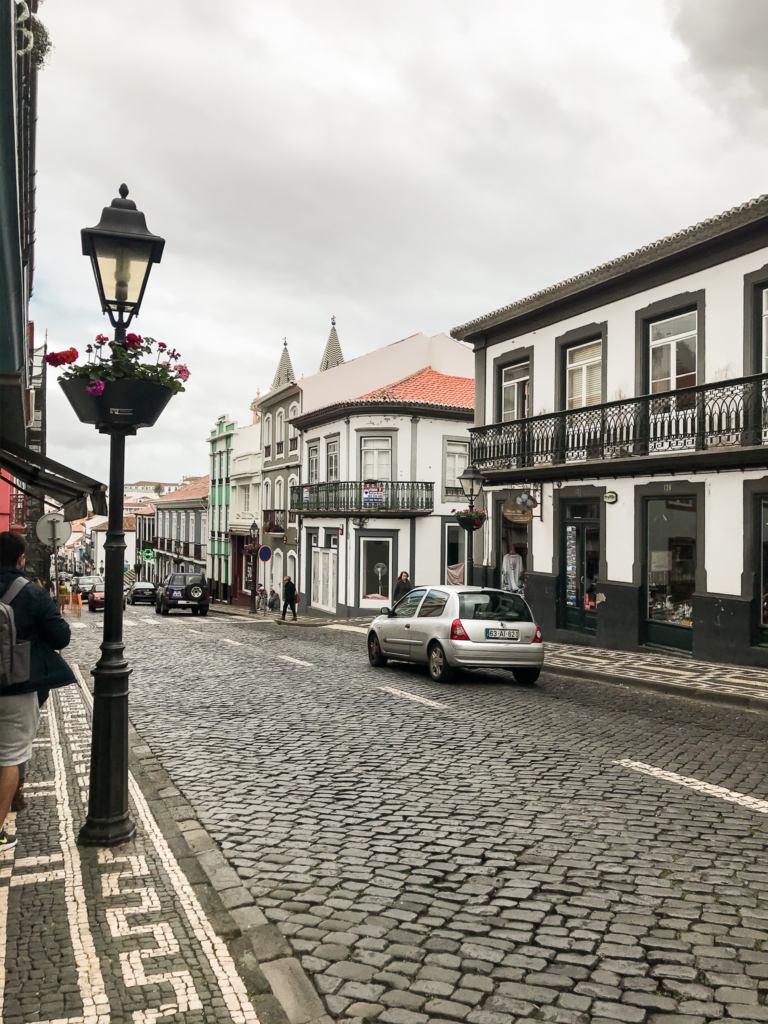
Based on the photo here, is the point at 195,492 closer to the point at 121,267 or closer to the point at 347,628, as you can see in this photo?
the point at 347,628

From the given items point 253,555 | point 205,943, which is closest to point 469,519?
point 205,943

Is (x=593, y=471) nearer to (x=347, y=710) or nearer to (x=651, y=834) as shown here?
(x=347, y=710)

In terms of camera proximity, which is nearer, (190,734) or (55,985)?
(55,985)

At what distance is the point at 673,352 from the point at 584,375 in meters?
2.86

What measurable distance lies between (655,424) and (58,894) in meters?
14.1

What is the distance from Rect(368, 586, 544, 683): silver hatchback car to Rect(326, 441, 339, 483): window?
21099mm

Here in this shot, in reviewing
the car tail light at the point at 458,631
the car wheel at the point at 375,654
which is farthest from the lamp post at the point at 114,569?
the car wheel at the point at 375,654

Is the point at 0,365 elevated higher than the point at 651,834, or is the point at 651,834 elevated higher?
the point at 0,365

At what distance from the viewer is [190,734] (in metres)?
8.45

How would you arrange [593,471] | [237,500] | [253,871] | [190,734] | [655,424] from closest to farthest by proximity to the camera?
[253,871]
[190,734]
[655,424]
[593,471]
[237,500]

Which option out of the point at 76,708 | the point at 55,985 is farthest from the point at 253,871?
the point at 76,708

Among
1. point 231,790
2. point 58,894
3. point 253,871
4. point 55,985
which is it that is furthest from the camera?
point 231,790

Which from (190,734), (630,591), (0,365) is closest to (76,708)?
(190,734)

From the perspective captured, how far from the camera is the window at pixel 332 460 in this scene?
33562 millimetres
